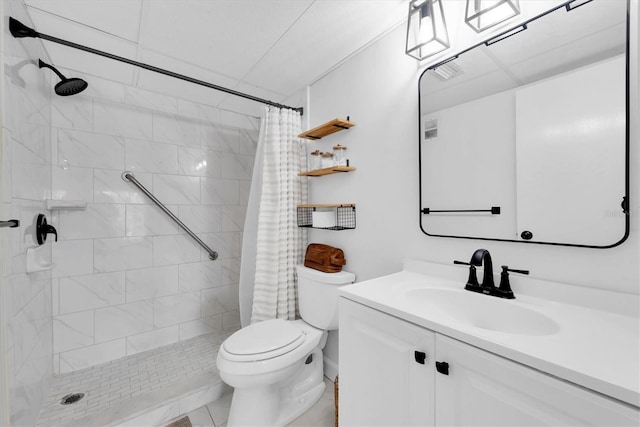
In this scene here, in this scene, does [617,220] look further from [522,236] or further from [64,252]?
[64,252]

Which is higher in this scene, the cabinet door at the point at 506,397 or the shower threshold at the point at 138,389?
the cabinet door at the point at 506,397

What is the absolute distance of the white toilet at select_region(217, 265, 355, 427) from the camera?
1216 mm

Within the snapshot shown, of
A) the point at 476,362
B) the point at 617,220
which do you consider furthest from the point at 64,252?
the point at 617,220

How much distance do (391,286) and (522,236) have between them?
1.62 ft

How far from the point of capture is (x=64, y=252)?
169cm

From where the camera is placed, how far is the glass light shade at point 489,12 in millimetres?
897

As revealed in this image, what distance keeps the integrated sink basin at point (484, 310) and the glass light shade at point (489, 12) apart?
99 cm

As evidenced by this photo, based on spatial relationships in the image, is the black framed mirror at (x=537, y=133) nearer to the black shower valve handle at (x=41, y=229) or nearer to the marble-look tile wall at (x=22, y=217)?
the marble-look tile wall at (x=22, y=217)

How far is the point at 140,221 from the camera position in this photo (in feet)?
6.41

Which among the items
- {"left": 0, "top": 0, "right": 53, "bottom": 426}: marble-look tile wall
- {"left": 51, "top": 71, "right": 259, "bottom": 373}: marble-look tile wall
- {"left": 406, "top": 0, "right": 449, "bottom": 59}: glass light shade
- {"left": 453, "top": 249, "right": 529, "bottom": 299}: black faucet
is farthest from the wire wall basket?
{"left": 0, "top": 0, "right": 53, "bottom": 426}: marble-look tile wall

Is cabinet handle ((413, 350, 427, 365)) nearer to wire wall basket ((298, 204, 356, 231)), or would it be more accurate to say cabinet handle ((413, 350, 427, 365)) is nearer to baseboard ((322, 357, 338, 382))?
wire wall basket ((298, 204, 356, 231))

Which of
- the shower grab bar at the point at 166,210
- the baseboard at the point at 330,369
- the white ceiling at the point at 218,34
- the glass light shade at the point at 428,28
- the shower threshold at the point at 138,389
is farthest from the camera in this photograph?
the shower grab bar at the point at 166,210

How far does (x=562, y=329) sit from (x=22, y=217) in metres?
2.00

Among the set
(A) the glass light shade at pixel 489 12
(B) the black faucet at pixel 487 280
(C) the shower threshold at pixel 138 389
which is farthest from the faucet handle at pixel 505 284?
(C) the shower threshold at pixel 138 389
